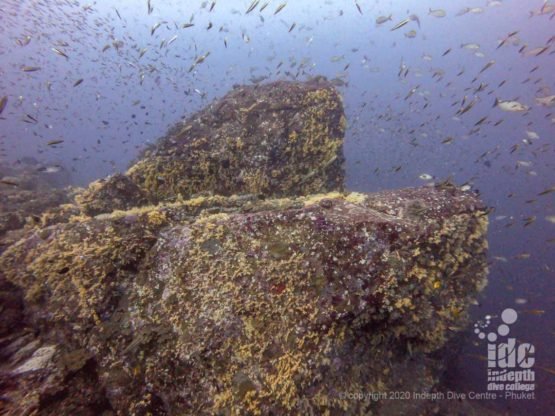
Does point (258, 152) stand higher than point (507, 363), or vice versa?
point (258, 152)

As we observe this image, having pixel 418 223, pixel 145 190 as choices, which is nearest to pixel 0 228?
pixel 145 190

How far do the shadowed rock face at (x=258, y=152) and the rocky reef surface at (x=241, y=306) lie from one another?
246cm

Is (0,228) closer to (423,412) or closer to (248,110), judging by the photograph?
(248,110)

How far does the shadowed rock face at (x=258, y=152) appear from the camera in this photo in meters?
6.96

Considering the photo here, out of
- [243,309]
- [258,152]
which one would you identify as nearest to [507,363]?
[243,309]

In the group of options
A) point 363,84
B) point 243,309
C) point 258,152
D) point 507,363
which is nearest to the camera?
point 243,309

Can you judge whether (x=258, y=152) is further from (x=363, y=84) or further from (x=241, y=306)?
(x=363, y=84)

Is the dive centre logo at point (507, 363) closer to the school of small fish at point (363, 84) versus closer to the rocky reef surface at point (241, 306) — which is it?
the rocky reef surface at point (241, 306)

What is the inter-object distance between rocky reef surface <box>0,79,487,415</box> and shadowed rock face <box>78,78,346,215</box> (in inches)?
96.7

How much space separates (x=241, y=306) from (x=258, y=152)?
13.8ft

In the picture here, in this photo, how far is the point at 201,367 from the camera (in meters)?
3.35

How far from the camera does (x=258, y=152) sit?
699 cm

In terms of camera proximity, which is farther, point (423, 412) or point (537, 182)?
point (537, 182)

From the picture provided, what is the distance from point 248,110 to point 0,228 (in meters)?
5.85
